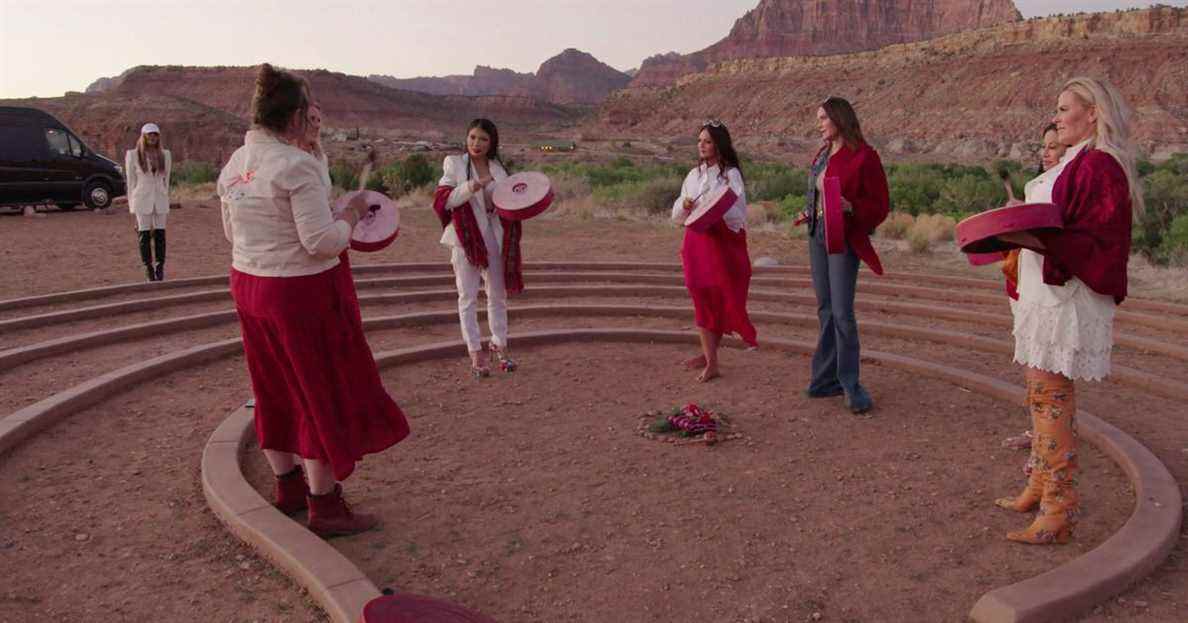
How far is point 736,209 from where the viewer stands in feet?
21.1

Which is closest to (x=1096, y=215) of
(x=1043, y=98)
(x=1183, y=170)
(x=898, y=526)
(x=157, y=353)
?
(x=898, y=526)

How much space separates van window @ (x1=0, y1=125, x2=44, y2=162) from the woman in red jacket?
59.0ft

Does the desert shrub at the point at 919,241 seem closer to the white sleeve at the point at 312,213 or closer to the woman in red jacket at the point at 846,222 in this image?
the woman in red jacket at the point at 846,222

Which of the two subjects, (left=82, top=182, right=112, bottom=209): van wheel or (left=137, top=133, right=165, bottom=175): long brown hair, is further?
(left=82, top=182, right=112, bottom=209): van wheel

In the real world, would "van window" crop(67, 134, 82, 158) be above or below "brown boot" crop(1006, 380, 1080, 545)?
above

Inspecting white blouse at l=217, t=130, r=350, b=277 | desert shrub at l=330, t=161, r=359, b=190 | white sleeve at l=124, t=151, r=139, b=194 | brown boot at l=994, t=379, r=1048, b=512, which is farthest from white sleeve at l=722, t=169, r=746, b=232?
desert shrub at l=330, t=161, r=359, b=190

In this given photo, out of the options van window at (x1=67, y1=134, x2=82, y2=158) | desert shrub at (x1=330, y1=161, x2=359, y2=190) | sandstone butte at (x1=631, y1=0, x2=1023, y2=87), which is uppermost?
sandstone butte at (x1=631, y1=0, x2=1023, y2=87)

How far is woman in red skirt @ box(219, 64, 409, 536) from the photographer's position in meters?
3.43

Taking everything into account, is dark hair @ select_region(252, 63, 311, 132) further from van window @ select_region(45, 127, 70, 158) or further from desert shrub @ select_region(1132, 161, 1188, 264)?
van window @ select_region(45, 127, 70, 158)

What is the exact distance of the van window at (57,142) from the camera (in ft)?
60.7

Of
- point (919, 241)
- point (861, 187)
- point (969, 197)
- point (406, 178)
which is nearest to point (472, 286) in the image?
point (861, 187)

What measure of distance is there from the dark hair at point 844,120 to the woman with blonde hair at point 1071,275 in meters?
1.77

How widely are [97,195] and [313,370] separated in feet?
59.0

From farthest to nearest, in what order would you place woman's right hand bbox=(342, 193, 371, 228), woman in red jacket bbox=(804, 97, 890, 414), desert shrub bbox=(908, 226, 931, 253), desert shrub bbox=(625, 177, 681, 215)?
desert shrub bbox=(625, 177, 681, 215) → desert shrub bbox=(908, 226, 931, 253) → woman in red jacket bbox=(804, 97, 890, 414) → woman's right hand bbox=(342, 193, 371, 228)
